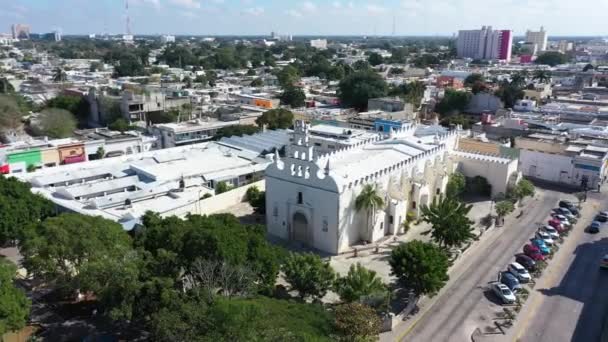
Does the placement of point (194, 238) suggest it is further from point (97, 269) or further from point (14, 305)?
point (14, 305)

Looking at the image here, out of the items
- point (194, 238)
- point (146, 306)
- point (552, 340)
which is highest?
point (194, 238)

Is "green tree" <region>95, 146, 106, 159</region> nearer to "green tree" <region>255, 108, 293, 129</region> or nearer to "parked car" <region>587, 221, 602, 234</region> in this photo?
"green tree" <region>255, 108, 293, 129</region>

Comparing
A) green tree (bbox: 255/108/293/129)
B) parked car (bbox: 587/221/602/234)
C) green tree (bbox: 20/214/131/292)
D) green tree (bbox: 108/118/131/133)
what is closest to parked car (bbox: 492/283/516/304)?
parked car (bbox: 587/221/602/234)

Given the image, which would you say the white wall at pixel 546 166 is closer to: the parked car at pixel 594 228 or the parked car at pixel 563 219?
the parked car at pixel 563 219

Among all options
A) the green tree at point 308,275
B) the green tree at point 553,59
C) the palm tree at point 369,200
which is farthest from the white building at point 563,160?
the green tree at point 553,59

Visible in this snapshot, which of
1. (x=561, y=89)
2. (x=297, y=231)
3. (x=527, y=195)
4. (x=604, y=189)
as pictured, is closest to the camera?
(x=297, y=231)

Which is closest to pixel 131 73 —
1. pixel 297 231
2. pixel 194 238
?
pixel 297 231
